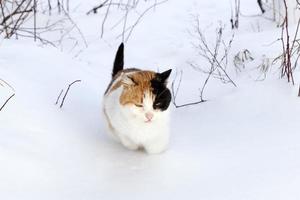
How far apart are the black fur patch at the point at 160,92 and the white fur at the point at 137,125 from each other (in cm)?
4

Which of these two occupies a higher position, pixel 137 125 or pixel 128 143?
pixel 137 125

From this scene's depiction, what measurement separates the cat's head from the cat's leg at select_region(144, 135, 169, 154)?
7.4 inches

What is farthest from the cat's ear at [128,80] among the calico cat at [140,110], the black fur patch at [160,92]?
the black fur patch at [160,92]

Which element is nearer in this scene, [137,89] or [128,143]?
[137,89]

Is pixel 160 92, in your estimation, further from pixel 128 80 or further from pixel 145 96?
pixel 128 80

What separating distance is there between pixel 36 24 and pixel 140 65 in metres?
1.42

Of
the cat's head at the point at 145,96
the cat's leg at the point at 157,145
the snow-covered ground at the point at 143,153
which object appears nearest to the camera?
the snow-covered ground at the point at 143,153

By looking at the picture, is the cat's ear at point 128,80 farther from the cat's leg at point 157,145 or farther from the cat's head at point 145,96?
the cat's leg at point 157,145

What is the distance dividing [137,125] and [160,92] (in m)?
0.24

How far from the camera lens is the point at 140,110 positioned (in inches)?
137

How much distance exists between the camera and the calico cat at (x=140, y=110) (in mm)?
3490

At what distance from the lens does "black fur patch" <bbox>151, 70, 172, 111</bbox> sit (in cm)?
350

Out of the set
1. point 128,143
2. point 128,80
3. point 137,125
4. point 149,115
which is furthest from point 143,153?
point 128,80

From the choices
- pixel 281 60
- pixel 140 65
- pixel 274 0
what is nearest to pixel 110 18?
pixel 140 65
